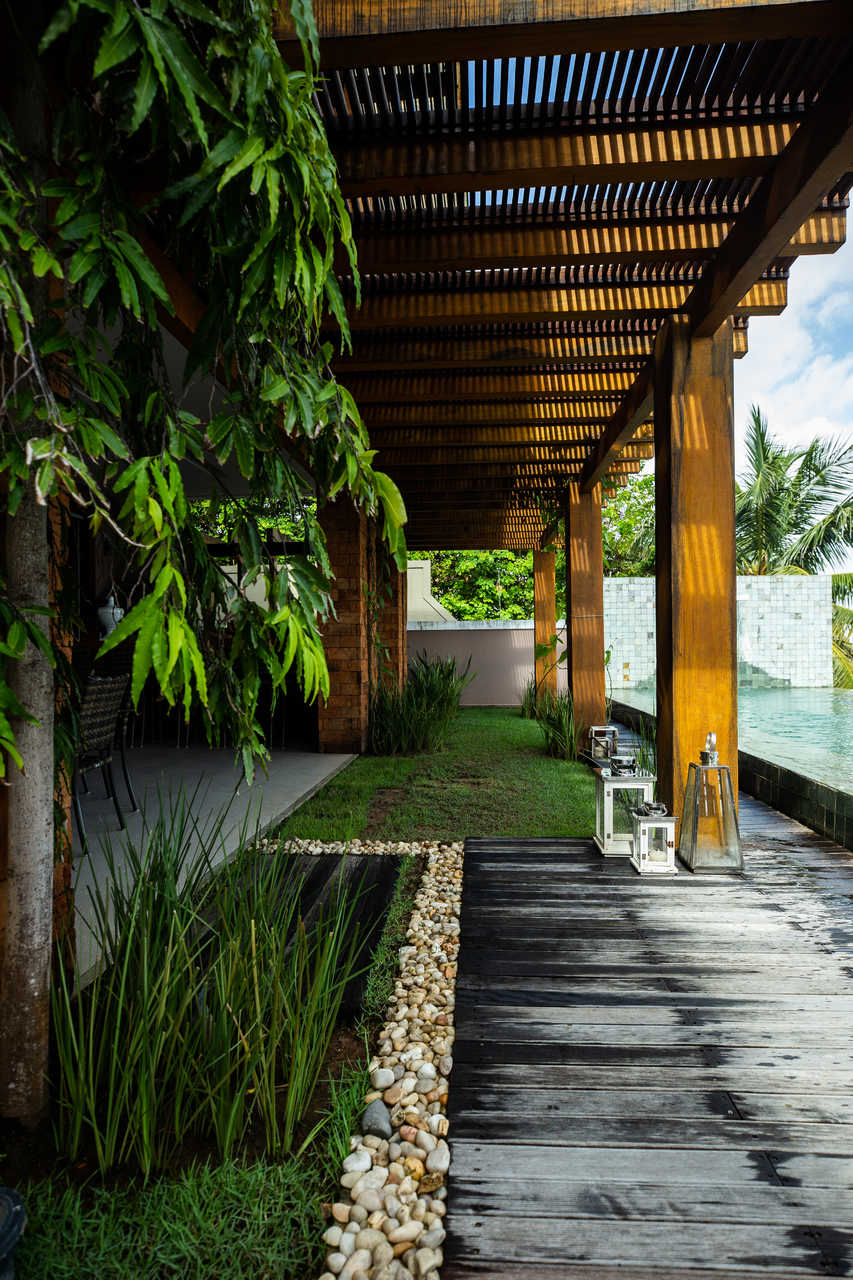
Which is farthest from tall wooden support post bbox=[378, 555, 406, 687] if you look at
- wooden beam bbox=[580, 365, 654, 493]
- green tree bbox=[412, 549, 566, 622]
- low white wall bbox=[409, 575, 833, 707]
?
green tree bbox=[412, 549, 566, 622]

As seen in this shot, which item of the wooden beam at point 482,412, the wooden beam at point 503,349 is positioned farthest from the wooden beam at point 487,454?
the wooden beam at point 503,349

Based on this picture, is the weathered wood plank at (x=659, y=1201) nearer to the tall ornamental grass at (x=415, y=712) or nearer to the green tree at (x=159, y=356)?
the green tree at (x=159, y=356)

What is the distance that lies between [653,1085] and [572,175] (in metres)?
2.87

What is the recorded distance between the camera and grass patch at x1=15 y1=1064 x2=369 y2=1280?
1.34 metres

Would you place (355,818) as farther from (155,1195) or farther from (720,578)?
(155,1195)

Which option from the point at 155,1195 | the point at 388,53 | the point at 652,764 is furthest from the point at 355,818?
the point at 388,53

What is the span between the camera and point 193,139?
1.19 meters

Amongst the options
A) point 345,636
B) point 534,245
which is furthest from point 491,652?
point 534,245

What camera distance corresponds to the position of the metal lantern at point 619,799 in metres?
3.70

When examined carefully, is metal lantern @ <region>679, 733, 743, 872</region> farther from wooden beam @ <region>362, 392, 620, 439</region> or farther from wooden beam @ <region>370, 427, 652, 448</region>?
wooden beam @ <region>370, 427, 652, 448</region>

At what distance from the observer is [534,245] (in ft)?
11.1

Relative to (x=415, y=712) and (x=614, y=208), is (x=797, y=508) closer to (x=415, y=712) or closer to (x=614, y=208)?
(x=415, y=712)

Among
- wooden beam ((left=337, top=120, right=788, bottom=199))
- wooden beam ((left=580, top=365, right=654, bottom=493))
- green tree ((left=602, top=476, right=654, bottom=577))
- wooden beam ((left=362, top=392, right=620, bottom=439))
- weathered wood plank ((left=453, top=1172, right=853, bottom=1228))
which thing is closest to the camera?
weathered wood plank ((left=453, top=1172, right=853, bottom=1228))

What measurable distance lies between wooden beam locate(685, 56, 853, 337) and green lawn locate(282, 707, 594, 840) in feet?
9.10
